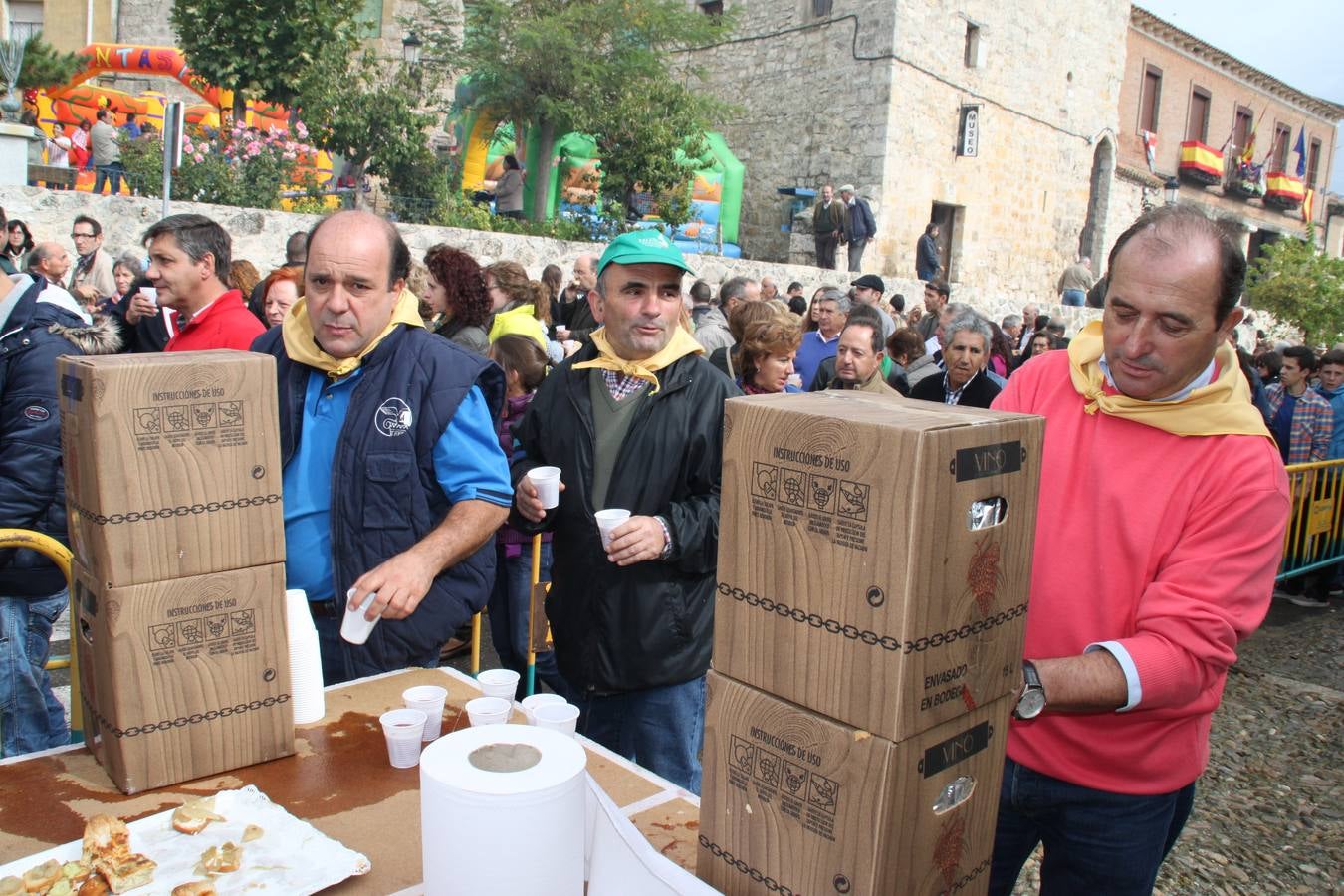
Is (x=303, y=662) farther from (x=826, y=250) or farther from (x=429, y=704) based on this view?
(x=826, y=250)

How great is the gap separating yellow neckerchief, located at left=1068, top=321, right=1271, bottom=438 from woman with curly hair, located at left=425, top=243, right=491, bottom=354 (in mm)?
3685

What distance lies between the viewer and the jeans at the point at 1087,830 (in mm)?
1957

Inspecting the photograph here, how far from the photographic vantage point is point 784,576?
132cm

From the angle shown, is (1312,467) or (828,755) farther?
(1312,467)

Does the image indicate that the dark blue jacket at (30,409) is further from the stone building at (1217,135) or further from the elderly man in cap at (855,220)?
the stone building at (1217,135)

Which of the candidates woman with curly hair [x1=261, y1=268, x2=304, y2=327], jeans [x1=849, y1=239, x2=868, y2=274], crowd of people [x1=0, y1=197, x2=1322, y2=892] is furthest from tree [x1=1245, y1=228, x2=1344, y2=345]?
crowd of people [x1=0, y1=197, x2=1322, y2=892]

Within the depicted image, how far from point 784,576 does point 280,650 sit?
1.16 meters

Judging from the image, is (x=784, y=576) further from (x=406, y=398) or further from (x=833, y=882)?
(x=406, y=398)

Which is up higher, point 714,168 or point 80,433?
point 714,168

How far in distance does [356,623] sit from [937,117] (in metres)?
20.8

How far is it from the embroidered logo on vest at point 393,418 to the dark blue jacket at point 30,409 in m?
1.14

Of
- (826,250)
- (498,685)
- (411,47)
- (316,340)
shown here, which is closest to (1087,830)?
(498,685)

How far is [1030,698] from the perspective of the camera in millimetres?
1492

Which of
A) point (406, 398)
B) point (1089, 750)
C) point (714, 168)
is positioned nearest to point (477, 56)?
point (714, 168)
